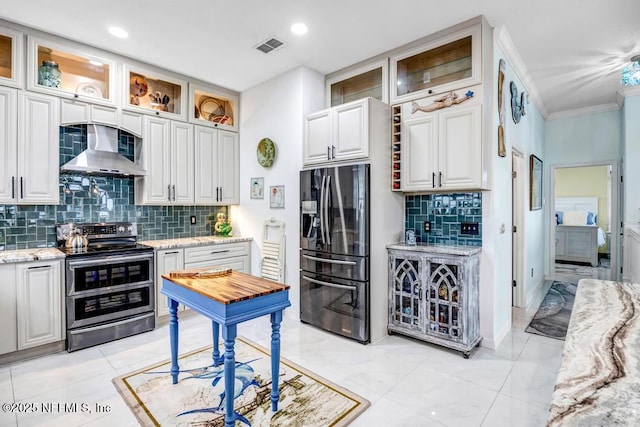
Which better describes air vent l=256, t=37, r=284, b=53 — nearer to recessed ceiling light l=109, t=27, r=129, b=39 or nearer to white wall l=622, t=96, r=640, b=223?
recessed ceiling light l=109, t=27, r=129, b=39

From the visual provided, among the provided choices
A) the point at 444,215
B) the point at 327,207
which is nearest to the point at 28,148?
the point at 327,207

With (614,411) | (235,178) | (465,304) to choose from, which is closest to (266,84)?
(235,178)

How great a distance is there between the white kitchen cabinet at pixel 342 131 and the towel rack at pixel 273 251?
940 millimetres

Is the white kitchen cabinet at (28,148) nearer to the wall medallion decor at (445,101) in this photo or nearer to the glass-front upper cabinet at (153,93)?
the glass-front upper cabinet at (153,93)

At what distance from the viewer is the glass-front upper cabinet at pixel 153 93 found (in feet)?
12.1

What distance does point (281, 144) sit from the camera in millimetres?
4062

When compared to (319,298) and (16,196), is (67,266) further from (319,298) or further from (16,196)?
(319,298)

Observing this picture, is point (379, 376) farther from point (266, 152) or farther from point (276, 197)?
point (266, 152)

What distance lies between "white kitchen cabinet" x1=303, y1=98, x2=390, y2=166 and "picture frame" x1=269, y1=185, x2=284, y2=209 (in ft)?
1.73

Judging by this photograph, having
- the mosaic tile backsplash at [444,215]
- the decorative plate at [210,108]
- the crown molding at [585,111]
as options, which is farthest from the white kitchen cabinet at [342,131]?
the crown molding at [585,111]

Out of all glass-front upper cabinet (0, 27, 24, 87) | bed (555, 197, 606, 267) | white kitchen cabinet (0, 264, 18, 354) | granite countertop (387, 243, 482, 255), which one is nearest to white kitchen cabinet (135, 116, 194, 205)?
glass-front upper cabinet (0, 27, 24, 87)

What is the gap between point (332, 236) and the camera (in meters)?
3.38

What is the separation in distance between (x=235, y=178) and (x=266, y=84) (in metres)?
1.34

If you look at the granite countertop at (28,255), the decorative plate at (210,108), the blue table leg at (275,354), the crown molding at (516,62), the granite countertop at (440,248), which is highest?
the crown molding at (516,62)
